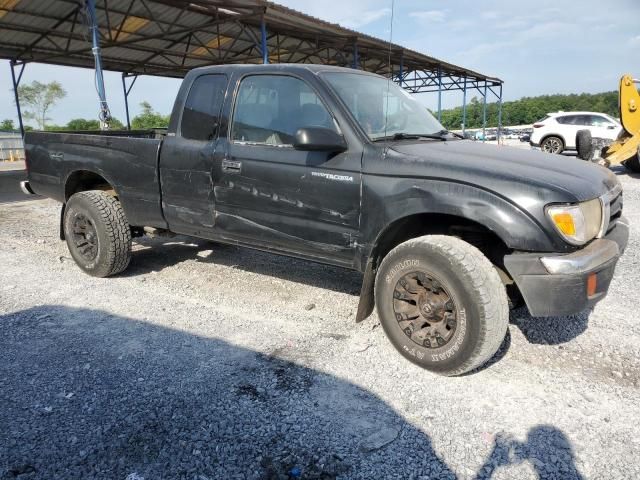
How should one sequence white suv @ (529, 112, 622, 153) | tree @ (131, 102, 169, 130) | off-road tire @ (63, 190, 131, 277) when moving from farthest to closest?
tree @ (131, 102, 169, 130) < white suv @ (529, 112, 622, 153) < off-road tire @ (63, 190, 131, 277)

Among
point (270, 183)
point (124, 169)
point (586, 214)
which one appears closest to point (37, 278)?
point (124, 169)

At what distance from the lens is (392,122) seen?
135 inches

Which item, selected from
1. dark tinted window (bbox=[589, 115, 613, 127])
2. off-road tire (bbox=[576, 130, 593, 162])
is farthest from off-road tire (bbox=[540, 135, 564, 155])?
off-road tire (bbox=[576, 130, 593, 162])

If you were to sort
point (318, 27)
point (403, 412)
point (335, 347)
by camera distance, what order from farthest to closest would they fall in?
1. point (318, 27)
2. point (335, 347)
3. point (403, 412)

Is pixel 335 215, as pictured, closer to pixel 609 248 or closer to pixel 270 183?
pixel 270 183

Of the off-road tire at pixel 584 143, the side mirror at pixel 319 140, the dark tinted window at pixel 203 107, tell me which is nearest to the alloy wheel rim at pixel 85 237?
the dark tinted window at pixel 203 107

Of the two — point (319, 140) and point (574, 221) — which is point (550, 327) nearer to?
point (574, 221)

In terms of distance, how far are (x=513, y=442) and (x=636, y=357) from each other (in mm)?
1384

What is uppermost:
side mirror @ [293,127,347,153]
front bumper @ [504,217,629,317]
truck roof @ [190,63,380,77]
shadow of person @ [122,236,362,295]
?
truck roof @ [190,63,380,77]

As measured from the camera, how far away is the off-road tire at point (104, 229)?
4383 millimetres

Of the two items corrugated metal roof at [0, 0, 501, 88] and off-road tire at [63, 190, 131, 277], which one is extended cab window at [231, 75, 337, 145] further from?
corrugated metal roof at [0, 0, 501, 88]

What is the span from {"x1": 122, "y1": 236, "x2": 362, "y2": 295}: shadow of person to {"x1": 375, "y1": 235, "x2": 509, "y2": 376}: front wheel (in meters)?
1.26

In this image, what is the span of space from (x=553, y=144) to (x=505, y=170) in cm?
1582

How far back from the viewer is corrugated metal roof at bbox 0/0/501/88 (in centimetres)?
1212
